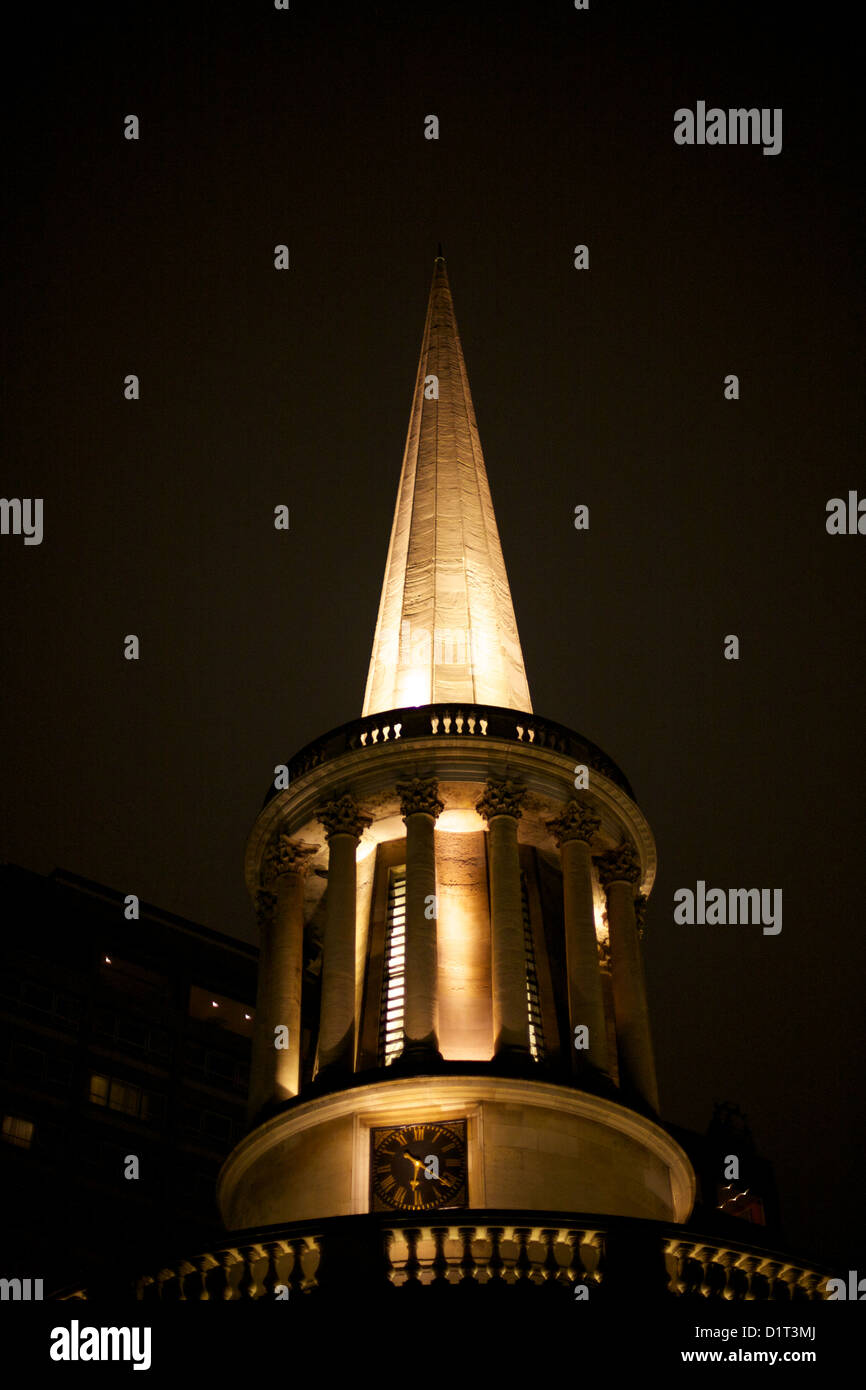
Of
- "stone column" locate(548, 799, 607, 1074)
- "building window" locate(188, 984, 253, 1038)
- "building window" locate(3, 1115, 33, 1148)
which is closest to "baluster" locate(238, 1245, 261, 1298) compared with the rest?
"stone column" locate(548, 799, 607, 1074)

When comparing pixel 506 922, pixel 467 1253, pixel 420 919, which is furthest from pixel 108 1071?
pixel 467 1253

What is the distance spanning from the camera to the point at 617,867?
45.0 m

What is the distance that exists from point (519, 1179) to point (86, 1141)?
4503cm

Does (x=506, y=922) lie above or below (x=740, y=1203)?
above

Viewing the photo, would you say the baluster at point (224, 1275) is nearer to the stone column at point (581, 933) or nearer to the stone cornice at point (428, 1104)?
the stone cornice at point (428, 1104)

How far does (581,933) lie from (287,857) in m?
8.10

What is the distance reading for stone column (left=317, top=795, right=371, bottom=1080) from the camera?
39.7 metres

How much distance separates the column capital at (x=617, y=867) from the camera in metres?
44.8

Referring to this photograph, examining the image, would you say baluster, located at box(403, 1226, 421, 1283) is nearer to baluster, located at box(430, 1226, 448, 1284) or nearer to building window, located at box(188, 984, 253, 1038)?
baluster, located at box(430, 1226, 448, 1284)

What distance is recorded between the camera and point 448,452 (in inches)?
2168

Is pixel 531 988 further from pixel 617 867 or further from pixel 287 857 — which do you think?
pixel 287 857

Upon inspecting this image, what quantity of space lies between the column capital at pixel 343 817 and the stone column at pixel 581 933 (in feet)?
16.2

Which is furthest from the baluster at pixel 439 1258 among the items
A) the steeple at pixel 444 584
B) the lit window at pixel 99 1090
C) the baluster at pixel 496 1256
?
the lit window at pixel 99 1090

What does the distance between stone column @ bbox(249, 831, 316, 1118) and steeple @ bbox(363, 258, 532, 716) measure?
5854 mm
